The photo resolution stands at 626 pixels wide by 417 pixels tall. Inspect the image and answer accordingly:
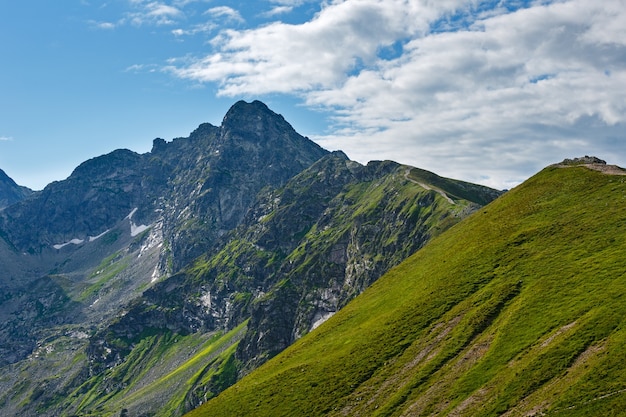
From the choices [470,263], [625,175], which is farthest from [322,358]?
[625,175]

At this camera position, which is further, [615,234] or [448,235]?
[448,235]

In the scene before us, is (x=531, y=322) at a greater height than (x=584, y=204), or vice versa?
(x=584, y=204)

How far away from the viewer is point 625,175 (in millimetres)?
114938

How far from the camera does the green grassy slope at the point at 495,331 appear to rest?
6419 centimetres

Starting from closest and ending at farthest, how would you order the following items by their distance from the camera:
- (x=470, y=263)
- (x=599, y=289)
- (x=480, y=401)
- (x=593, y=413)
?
(x=593, y=413) < (x=480, y=401) < (x=599, y=289) < (x=470, y=263)

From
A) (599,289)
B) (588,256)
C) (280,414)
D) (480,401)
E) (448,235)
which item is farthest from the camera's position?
(448,235)

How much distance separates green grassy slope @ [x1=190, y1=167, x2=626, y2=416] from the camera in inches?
2527

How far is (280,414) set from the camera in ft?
317

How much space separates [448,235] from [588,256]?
67964 millimetres

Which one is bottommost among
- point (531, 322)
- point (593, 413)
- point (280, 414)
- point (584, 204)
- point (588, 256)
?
point (280, 414)

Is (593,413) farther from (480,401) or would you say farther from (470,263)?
(470,263)

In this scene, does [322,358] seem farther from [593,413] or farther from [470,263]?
[593,413]

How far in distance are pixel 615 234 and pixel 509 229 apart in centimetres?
2818

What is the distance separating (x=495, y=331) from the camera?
81750 millimetres
